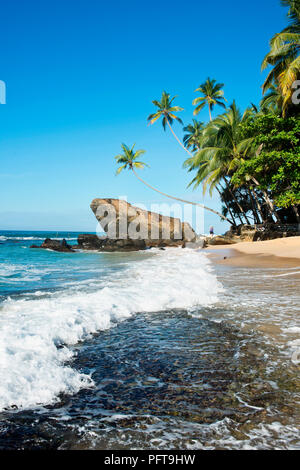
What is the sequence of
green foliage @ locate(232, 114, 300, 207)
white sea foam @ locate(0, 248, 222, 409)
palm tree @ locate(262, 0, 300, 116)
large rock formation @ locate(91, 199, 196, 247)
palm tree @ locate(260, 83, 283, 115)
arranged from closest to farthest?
white sea foam @ locate(0, 248, 222, 409) < palm tree @ locate(262, 0, 300, 116) < green foliage @ locate(232, 114, 300, 207) < palm tree @ locate(260, 83, 283, 115) < large rock formation @ locate(91, 199, 196, 247)

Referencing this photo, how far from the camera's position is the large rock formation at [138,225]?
31.4 metres

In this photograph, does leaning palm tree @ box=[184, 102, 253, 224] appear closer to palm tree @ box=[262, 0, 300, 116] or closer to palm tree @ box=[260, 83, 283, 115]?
palm tree @ box=[260, 83, 283, 115]

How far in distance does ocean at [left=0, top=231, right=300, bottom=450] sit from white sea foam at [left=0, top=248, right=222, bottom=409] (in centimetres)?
1

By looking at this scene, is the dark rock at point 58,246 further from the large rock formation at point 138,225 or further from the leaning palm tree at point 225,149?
the leaning palm tree at point 225,149

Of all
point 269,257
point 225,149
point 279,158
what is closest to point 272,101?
point 225,149

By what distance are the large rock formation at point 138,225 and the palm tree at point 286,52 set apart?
688 inches

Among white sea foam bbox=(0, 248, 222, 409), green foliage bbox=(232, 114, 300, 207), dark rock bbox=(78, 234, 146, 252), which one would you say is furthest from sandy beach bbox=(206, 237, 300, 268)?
dark rock bbox=(78, 234, 146, 252)

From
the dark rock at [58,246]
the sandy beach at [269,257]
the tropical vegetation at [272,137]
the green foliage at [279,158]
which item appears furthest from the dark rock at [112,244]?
the sandy beach at [269,257]

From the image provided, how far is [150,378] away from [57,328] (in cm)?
161

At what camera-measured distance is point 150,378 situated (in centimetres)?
228

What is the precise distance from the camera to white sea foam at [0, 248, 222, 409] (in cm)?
215

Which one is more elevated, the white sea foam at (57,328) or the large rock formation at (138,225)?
the large rock formation at (138,225)

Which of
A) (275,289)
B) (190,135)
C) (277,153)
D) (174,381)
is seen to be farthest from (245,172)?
(190,135)
